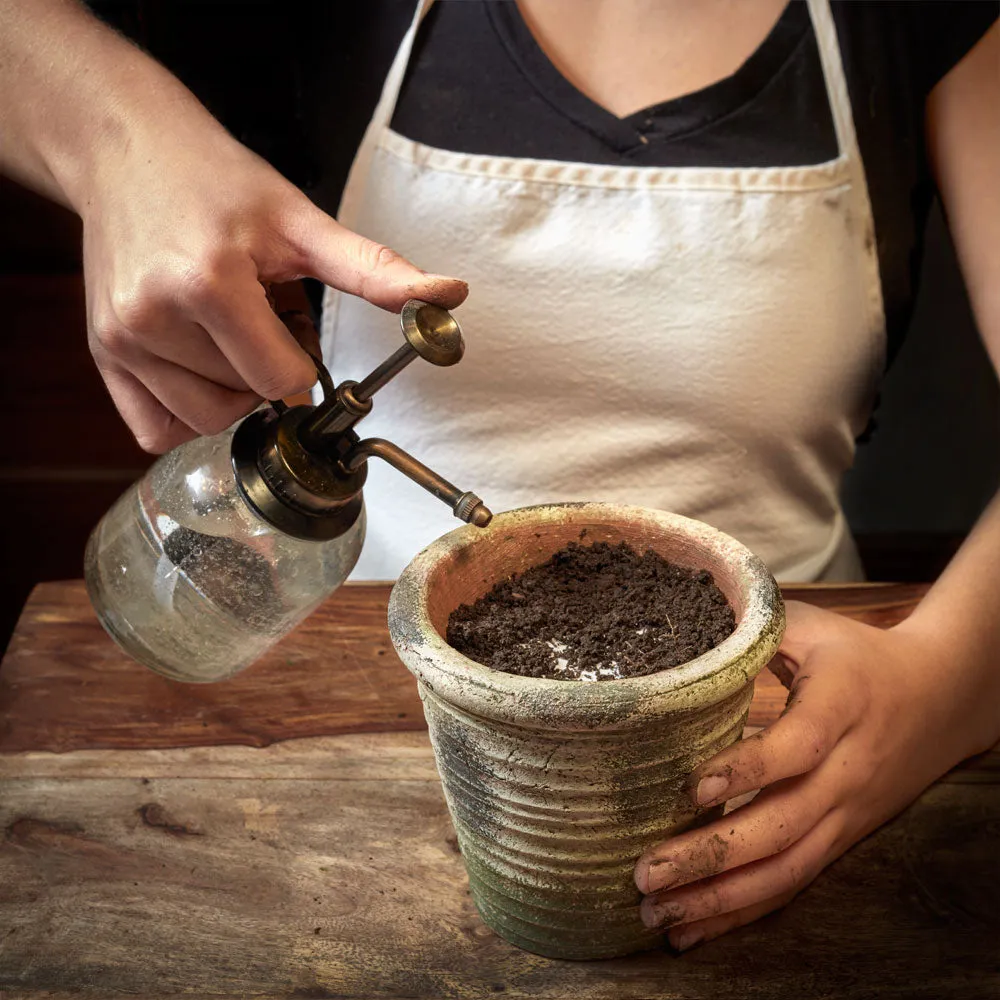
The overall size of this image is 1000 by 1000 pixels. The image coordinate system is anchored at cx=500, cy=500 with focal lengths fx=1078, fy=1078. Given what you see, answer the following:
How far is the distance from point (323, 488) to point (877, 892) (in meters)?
0.44

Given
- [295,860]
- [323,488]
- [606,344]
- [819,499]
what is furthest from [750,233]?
[295,860]

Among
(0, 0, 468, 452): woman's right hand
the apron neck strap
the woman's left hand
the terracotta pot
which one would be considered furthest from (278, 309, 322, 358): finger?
the apron neck strap

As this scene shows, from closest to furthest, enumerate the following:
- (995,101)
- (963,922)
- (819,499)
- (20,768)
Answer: (963,922) → (20,768) → (995,101) → (819,499)

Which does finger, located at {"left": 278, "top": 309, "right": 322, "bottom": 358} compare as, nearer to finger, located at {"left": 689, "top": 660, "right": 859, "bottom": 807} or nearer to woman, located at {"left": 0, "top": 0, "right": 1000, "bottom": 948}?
woman, located at {"left": 0, "top": 0, "right": 1000, "bottom": 948}

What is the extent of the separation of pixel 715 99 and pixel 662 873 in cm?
71

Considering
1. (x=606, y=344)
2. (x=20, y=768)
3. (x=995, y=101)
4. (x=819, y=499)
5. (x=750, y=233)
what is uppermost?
(x=995, y=101)

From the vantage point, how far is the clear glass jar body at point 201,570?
73 cm

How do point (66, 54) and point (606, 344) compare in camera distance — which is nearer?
point (66, 54)

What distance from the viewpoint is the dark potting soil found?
617mm

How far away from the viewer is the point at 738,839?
2.07ft

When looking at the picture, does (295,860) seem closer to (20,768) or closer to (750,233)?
(20,768)

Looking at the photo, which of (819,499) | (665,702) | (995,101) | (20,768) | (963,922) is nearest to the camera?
(665,702)

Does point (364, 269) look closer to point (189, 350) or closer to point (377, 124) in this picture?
point (189, 350)

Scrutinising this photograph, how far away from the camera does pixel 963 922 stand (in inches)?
26.3
